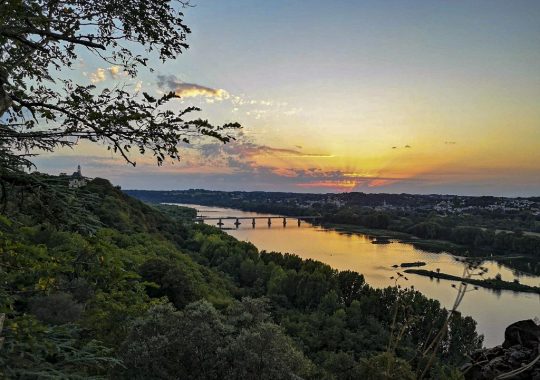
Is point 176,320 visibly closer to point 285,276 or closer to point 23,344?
point 23,344

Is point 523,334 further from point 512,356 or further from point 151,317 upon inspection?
point 151,317

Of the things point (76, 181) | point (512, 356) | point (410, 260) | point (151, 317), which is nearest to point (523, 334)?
point (512, 356)

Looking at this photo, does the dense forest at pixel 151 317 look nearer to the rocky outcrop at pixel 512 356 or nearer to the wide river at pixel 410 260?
the rocky outcrop at pixel 512 356

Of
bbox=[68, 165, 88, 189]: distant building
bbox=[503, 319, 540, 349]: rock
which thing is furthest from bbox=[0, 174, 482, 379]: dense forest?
bbox=[503, 319, 540, 349]: rock

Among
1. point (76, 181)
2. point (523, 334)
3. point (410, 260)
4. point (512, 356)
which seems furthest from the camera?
point (410, 260)

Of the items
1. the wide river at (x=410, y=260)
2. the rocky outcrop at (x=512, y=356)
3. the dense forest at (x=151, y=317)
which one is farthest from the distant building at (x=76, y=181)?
the wide river at (x=410, y=260)

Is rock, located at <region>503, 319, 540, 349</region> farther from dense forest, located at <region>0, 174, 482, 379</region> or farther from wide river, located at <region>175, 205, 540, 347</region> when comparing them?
wide river, located at <region>175, 205, 540, 347</region>
